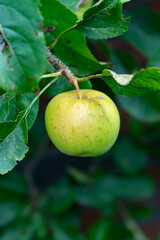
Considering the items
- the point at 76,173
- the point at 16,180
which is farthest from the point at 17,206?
the point at 76,173

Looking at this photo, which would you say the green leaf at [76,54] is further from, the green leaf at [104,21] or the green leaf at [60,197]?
the green leaf at [60,197]

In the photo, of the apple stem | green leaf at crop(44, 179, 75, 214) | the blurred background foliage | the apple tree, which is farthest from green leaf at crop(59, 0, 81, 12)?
green leaf at crop(44, 179, 75, 214)

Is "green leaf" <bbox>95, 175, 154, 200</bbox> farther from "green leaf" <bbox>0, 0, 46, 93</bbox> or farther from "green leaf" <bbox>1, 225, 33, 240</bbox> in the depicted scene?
"green leaf" <bbox>0, 0, 46, 93</bbox>

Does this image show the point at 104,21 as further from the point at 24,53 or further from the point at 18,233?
the point at 18,233

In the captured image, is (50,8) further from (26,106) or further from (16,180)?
(16,180)

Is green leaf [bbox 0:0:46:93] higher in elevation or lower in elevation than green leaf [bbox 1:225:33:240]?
higher

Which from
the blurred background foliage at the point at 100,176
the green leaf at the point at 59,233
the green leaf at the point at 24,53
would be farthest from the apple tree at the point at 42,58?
the green leaf at the point at 59,233
